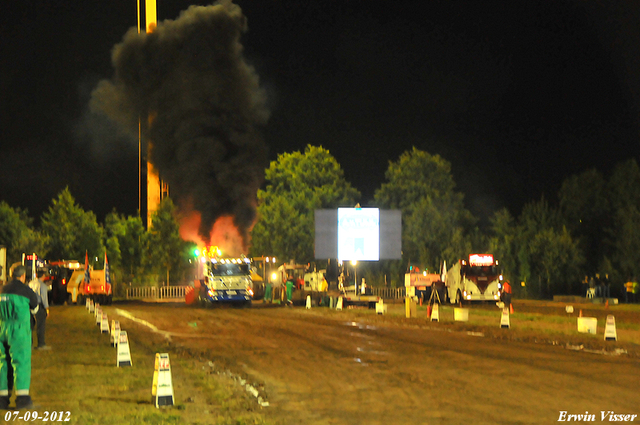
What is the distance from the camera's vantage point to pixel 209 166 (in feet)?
216

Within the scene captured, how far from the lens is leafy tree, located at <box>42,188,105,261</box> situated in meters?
64.2

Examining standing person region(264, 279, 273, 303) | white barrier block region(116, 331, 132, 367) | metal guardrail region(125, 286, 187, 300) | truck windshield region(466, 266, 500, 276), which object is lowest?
metal guardrail region(125, 286, 187, 300)

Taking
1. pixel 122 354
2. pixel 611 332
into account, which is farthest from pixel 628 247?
pixel 122 354

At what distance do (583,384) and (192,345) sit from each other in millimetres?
9951

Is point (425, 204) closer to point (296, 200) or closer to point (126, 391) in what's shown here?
point (296, 200)

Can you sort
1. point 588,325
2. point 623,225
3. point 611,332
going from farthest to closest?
1. point 623,225
2. point 588,325
3. point 611,332

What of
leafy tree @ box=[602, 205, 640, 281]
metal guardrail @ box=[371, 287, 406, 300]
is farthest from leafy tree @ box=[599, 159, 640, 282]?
metal guardrail @ box=[371, 287, 406, 300]

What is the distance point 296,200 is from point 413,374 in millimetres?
48355

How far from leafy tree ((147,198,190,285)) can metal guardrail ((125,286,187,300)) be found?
586 centimetres

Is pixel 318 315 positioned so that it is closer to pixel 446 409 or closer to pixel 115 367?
pixel 115 367

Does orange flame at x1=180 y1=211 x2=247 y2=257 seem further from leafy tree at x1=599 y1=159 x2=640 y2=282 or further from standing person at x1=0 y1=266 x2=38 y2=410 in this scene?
standing person at x1=0 y1=266 x2=38 y2=410

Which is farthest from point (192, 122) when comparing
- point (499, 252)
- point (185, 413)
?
point (185, 413)

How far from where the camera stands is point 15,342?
853 centimetres

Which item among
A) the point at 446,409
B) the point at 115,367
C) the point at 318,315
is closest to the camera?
the point at 446,409
